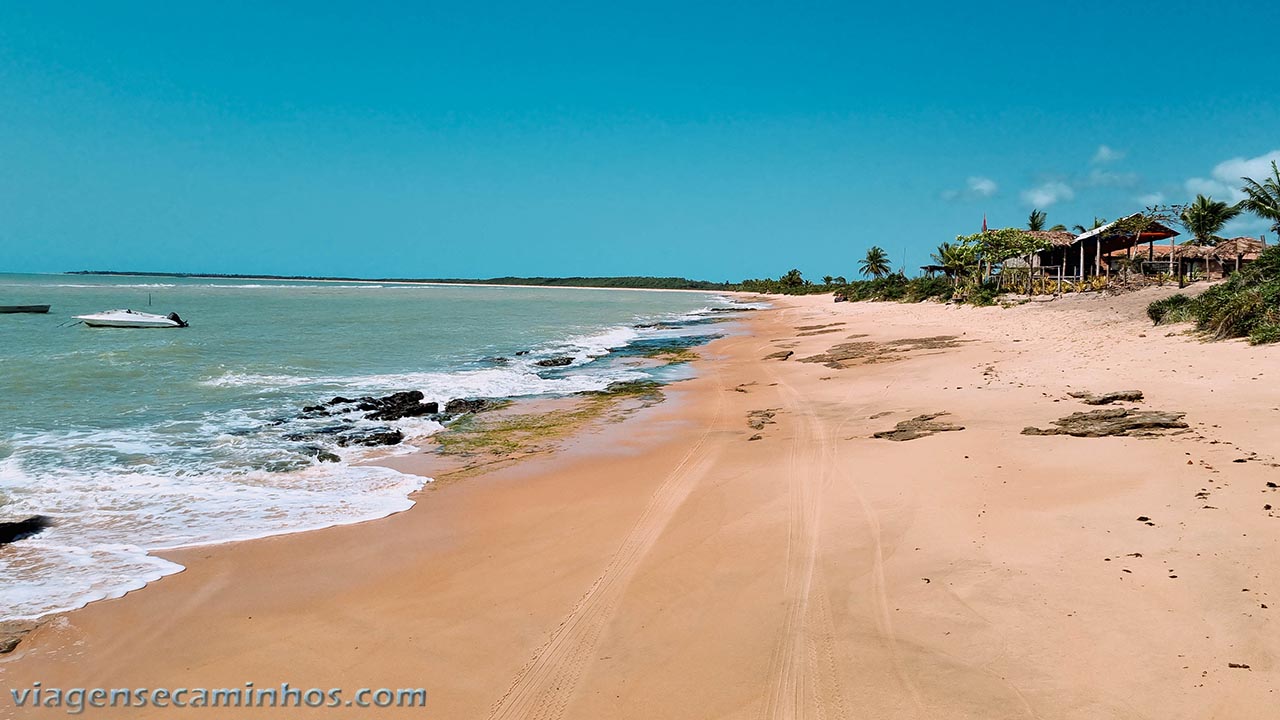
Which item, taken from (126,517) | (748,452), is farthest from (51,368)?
(748,452)

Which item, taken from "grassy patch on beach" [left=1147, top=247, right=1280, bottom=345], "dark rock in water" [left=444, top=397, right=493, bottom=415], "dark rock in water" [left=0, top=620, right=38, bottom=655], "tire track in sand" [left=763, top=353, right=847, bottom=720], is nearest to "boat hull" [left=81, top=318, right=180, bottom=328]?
"dark rock in water" [left=444, top=397, right=493, bottom=415]

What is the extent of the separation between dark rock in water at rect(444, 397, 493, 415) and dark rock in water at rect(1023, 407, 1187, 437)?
11.5 meters

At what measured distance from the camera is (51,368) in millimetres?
21562

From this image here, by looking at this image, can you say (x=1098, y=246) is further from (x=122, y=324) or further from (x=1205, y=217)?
(x=122, y=324)

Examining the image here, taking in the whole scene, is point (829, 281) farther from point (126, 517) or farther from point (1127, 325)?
point (126, 517)

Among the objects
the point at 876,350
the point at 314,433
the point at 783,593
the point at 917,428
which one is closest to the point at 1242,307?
the point at 876,350

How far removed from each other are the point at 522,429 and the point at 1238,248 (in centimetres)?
4476

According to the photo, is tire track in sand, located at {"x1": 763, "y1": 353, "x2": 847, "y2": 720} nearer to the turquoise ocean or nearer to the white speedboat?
the turquoise ocean

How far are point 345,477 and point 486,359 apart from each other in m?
17.2

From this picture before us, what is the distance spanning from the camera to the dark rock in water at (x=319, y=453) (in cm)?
1157

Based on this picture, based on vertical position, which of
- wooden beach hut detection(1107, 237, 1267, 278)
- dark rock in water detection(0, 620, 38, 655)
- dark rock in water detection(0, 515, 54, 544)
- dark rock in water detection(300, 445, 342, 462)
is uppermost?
wooden beach hut detection(1107, 237, 1267, 278)

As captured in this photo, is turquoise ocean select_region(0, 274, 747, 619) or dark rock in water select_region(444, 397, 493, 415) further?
dark rock in water select_region(444, 397, 493, 415)

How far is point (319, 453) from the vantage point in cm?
1184

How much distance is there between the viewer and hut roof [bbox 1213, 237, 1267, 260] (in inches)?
1521
